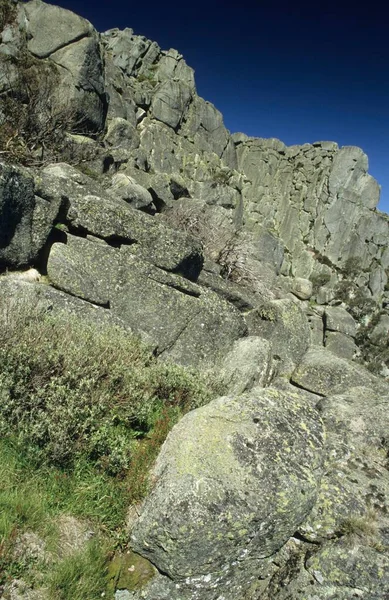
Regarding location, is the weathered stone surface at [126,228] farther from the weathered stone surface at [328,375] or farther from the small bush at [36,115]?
the small bush at [36,115]

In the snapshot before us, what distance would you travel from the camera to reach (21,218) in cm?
860

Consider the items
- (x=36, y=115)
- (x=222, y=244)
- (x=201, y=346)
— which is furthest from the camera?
(x=36, y=115)

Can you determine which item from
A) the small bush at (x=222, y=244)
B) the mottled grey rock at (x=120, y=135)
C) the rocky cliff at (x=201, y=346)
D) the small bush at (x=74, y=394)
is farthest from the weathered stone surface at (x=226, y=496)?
the mottled grey rock at (x=120, y=135)

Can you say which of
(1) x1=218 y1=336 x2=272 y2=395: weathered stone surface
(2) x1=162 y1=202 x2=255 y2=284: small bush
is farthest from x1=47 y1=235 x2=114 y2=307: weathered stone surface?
(2) x1=162 y1=202 x2=255 y2=284: small bush

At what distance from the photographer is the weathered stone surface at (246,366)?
9.11 meters

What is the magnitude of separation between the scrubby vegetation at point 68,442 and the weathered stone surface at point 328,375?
6.78 m

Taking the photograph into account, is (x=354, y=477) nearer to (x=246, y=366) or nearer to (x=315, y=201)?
(x=246, y=366)

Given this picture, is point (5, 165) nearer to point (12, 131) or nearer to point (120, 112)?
point (12, 131)

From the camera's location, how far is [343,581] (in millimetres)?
4402

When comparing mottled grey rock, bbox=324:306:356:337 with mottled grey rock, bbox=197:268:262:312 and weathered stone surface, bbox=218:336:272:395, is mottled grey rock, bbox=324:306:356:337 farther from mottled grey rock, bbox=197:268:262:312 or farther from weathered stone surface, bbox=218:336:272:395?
weathered stone surface, bbox=218:336:272:395

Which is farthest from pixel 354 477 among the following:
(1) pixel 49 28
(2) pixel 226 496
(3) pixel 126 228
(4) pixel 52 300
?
(1) pixel 49 28

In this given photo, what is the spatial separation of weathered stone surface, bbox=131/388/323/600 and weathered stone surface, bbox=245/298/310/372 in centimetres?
697

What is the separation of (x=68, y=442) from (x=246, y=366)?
18.7ft

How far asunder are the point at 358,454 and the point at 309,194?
10552 cm
